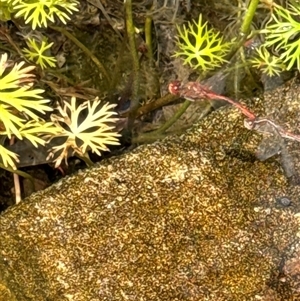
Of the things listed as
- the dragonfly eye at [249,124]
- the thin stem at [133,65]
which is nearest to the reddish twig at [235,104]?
the dragonfly eye at [249,124]

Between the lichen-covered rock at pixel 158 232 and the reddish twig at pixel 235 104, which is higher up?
Answer: the reddish twig at pixel 235 104

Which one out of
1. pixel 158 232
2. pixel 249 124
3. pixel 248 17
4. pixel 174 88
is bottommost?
pixel 158 232

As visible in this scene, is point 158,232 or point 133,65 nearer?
point 158,232

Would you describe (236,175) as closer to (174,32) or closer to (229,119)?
(229,119)

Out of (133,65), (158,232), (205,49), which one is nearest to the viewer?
(158,232)

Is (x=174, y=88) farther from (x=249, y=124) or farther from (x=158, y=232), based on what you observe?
(x=158, y=232)

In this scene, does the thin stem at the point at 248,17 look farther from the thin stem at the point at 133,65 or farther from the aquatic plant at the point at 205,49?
the thin stem at the point at 133,65

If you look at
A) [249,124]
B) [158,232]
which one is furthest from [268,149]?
[158,232]

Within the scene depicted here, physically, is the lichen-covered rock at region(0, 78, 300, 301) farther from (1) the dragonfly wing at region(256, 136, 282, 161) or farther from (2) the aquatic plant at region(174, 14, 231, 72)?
(2) the aquatic plant at region(174, 14, 231, 72)
